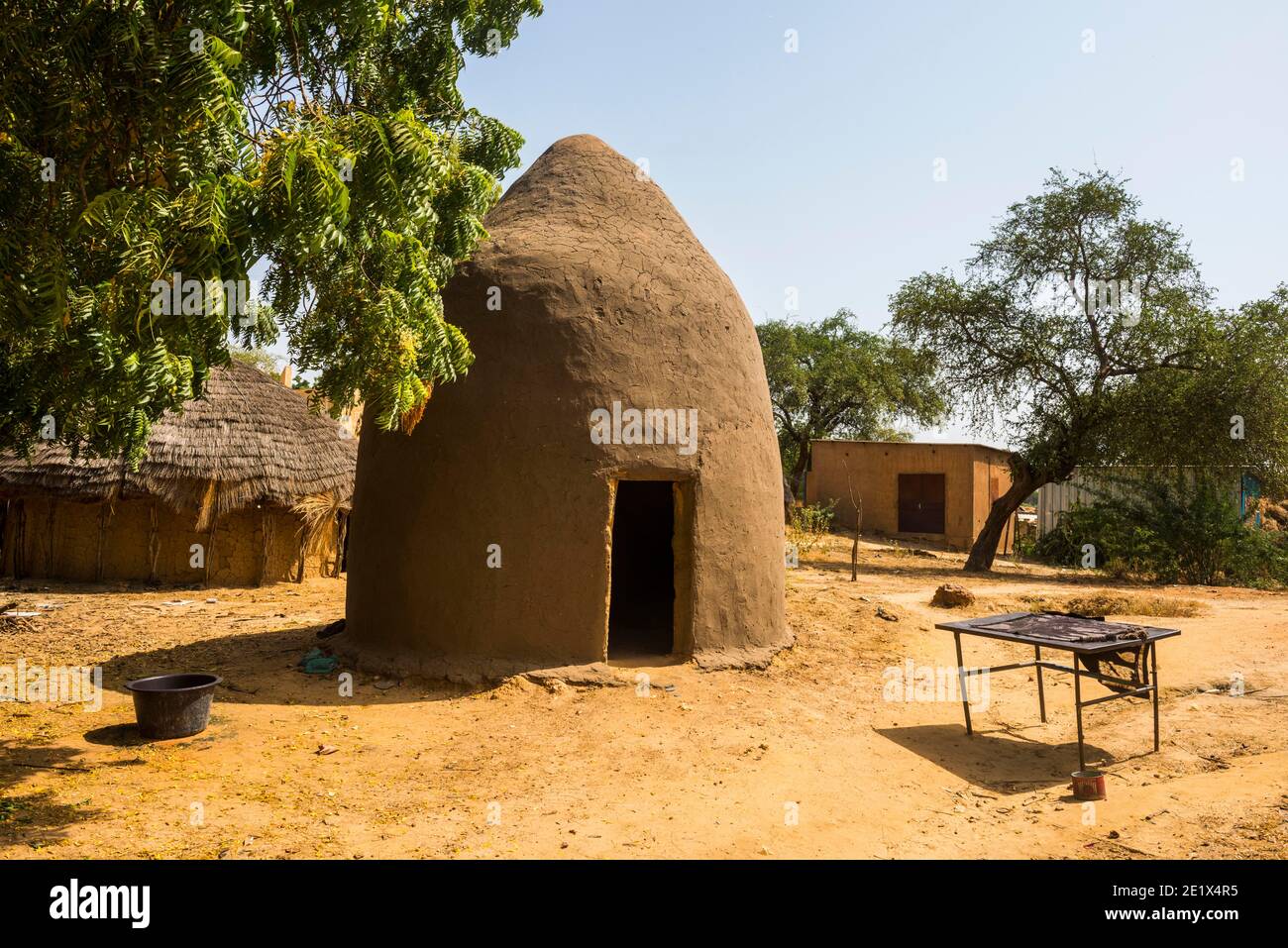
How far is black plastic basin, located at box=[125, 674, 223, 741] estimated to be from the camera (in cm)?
602

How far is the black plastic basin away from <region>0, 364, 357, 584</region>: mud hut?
7.93m

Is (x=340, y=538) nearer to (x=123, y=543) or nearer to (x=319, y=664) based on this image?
(x=123, y=543)

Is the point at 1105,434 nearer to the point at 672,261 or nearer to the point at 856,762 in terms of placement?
the point at 672,261

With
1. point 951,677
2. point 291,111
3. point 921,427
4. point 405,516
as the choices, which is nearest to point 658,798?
point 405,516

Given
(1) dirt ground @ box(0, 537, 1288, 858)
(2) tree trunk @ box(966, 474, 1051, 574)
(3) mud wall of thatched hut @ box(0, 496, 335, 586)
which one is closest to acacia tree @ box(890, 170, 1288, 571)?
(2) tree trunk @ box(966, 474, 1051, 574)

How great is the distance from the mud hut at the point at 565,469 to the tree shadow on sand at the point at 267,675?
0.22m

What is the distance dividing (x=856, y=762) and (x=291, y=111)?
569 cm

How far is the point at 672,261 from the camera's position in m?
8.34

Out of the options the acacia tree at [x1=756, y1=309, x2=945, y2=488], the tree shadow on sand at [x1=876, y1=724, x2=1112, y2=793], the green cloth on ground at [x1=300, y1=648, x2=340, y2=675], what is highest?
the acacia tree at [x1=756, y1=309, x2=945, y2=488]

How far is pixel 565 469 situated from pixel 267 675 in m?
3.41

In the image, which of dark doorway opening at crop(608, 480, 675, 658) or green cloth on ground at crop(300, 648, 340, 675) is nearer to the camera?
green cloth on ground at crop(300, 648, 340, 675)

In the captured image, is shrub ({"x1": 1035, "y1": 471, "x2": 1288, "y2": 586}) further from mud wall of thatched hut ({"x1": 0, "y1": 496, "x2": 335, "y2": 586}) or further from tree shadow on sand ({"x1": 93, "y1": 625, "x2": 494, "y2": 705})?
mud wall of thatched hut ({"x1": 0, "y1": 496, "x2": 335, "y2": 586})

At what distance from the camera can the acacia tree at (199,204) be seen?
4039mm

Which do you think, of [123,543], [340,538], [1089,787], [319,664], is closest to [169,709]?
[319,664]
